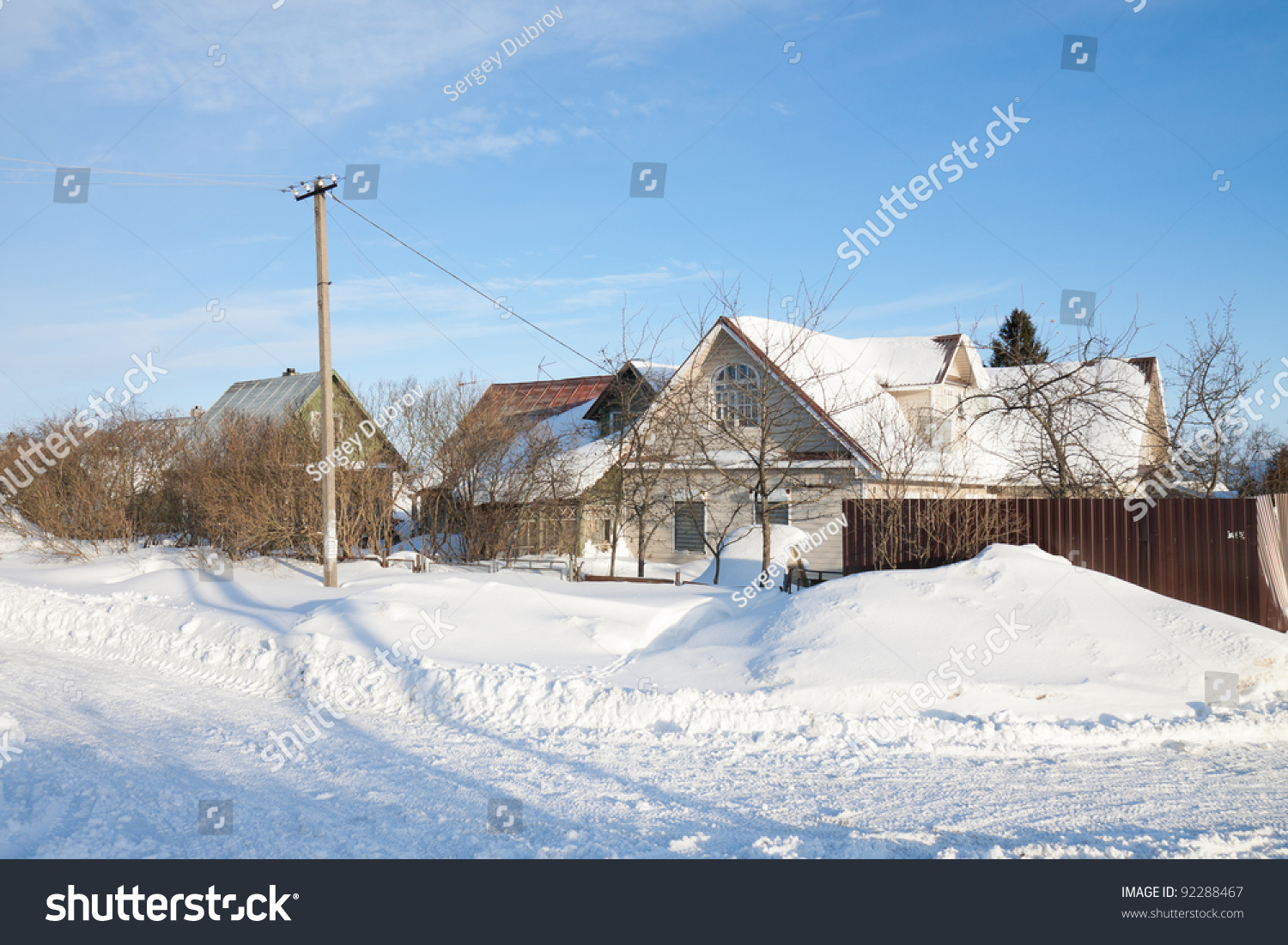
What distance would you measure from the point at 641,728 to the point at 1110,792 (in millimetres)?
3886

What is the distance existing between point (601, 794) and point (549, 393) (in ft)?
83.5

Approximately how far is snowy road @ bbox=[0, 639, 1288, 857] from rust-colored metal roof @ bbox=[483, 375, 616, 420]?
20.3m

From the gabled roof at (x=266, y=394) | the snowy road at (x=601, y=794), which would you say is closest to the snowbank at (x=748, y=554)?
the snowy road at (x=601, y=794)

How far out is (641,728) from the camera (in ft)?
25.5

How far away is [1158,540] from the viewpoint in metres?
12.1

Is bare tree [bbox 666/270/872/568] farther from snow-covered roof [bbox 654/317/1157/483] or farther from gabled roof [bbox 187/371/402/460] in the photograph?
gabled roof [bbox 187/371/402/460]

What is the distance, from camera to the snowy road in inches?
201

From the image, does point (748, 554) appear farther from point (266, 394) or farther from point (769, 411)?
point (266, 394)

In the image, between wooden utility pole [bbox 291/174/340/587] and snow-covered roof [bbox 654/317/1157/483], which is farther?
snow-covered roof [bbox 654/317/1157/483]

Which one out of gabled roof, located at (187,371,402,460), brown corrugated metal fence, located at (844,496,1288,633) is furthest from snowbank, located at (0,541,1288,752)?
gabled roof, located at (187,371,402,460)
